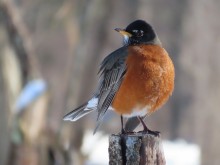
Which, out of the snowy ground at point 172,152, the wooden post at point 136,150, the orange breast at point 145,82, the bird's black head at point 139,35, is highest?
the bird's black head at point 139,35

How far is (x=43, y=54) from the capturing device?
18625 millimetres

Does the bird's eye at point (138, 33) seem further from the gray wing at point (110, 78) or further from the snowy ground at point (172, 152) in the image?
the snowy ground at point (172, 152)

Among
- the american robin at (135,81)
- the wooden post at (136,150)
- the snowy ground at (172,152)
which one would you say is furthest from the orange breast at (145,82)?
the snowy ground at (172,152)

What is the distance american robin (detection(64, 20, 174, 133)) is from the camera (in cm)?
536

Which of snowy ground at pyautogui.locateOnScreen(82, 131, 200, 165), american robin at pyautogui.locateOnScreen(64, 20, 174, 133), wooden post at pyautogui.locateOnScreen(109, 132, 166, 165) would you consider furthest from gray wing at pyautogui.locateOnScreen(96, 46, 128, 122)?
snowy ground at pyautogui.locateOnScreen(82, 131, 200, 165)

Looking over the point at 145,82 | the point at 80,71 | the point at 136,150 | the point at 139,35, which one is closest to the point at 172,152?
the point at 80,71

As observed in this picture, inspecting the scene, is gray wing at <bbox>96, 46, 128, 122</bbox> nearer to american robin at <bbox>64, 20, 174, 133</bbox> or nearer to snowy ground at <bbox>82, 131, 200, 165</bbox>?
american robin at <bbox>64, 20, 174, 133</bbox>

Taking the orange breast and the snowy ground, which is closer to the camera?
the orange breast

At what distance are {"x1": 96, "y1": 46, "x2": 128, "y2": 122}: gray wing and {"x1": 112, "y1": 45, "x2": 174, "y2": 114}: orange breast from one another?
51 millimetres

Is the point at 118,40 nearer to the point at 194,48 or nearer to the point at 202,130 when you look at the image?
the point at 194,48

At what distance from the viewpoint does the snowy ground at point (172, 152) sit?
1409cm

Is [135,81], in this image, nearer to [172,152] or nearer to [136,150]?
[136,150]

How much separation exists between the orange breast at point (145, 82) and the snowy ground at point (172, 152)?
831 centimetres

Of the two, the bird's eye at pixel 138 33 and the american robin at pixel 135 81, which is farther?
the bird's eye at pixel 138 33
